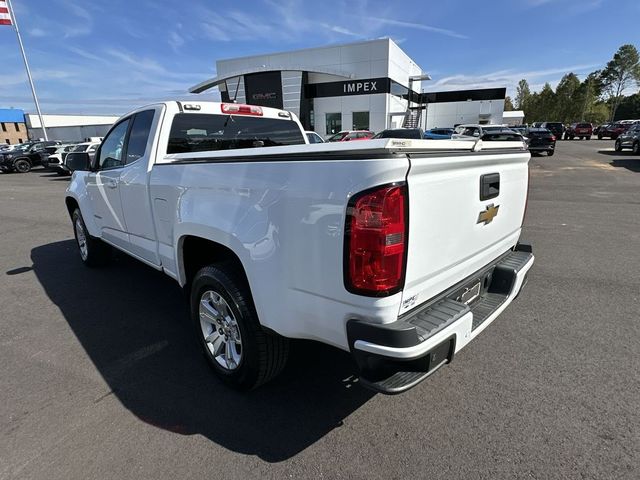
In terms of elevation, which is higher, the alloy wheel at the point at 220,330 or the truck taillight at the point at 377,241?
the truck taillight at the point at 377,241

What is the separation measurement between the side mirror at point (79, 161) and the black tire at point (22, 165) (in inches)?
1010

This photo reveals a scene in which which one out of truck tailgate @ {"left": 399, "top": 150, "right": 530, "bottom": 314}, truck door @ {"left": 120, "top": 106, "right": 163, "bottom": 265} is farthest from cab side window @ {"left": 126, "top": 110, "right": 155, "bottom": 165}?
truck tailgate @ {"left": 399, "top": 150, "right": 530, "bottom": 314}

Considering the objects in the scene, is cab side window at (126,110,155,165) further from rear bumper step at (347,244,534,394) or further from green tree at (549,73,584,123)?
green tree at (549,73,584,123)

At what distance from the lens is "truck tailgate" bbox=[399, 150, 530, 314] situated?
1.87m

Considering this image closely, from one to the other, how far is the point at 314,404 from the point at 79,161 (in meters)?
4.21

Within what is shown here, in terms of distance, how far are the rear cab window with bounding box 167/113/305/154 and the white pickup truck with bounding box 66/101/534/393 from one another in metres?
0.22

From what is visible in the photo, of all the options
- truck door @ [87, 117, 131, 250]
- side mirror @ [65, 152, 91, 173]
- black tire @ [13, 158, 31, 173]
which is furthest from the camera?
black tire @ [13, 158, 31, 173]

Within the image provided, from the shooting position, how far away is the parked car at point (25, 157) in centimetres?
2425

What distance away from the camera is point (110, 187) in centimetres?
408

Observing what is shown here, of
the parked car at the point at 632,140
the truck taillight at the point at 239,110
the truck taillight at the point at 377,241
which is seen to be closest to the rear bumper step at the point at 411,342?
the truck taillight at the point at 377,241

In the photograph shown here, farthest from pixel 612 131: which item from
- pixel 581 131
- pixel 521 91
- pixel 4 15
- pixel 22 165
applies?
pixel 521 91

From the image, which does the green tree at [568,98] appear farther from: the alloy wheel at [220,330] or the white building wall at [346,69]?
the alloy wheel at [220,330]

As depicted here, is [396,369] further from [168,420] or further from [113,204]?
[113,204]

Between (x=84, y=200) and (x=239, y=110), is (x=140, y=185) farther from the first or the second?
(x=84, y=200)
